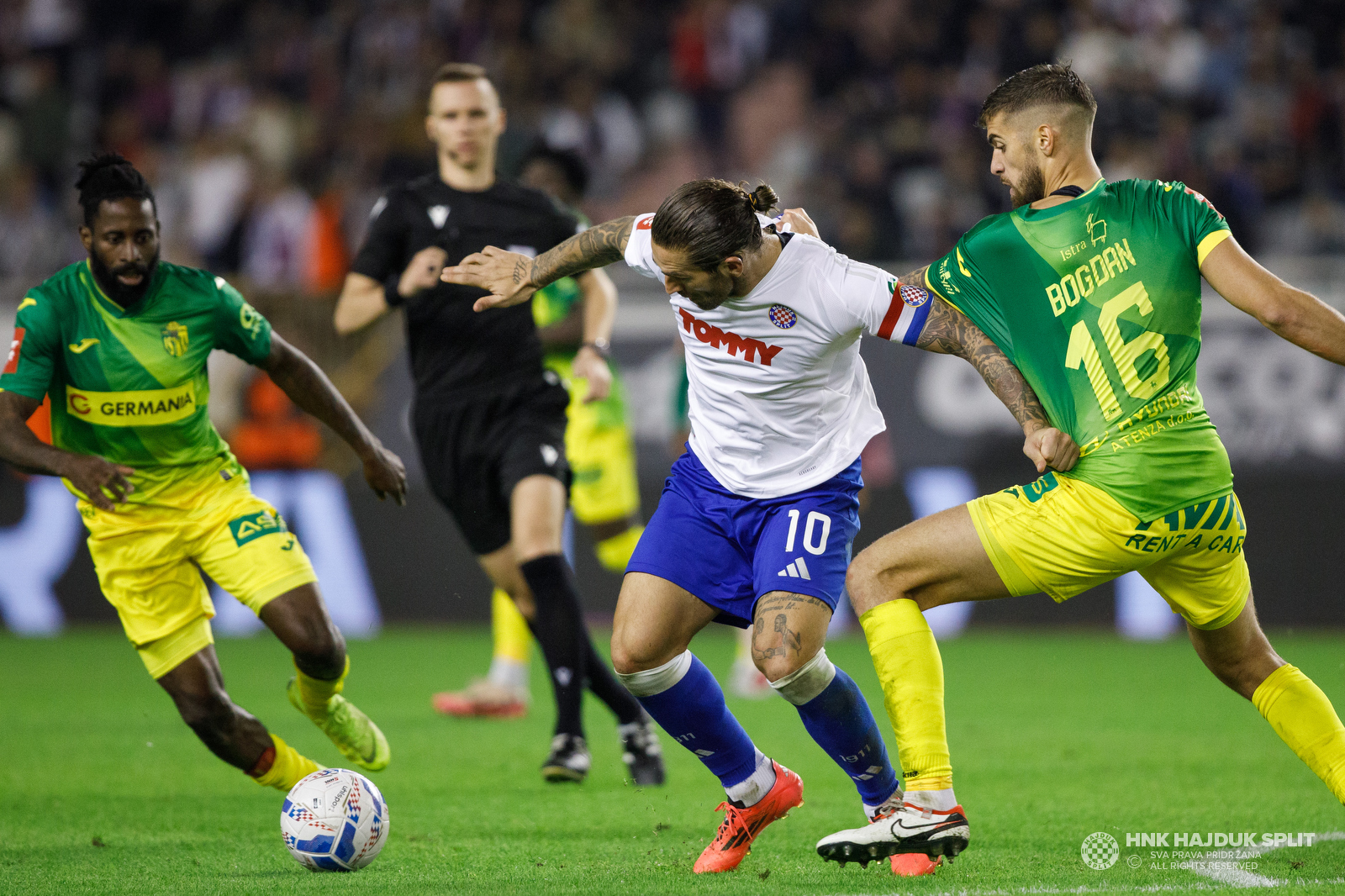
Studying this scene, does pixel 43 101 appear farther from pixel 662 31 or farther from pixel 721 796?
pixel 721 796

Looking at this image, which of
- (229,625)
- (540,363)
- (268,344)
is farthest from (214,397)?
(268,344)

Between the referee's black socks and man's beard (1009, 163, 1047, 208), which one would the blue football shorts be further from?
the referee's black socks

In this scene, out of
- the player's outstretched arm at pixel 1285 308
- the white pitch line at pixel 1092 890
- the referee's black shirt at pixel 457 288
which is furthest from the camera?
the referee's black shirt at pixel 457 288

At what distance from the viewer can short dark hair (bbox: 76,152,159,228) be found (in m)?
5.01

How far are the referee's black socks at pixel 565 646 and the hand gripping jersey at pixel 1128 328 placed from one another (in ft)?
7.96

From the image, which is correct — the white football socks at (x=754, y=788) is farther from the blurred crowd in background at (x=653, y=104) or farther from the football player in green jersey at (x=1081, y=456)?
the blurred crowd in background at (x=653, y=104)

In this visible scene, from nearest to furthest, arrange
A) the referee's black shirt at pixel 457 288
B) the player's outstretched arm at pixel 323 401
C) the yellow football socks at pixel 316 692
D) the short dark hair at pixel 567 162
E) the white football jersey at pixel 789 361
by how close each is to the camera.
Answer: the white football jersey at pixel 789 361 < the yellow football socks at pixel 316 692 < the player's outstretched arm at pixel 323 401 < the referee's black shirt at pixel 457 288 < the short dark hair at pixel 567 162

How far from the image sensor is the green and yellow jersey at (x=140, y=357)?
16.8 feet

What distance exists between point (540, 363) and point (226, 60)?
10719 mm

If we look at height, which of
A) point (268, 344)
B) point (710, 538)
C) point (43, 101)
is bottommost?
point (710, 538)

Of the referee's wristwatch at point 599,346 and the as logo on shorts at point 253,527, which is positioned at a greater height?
the referee's wristwatch at point 599,346

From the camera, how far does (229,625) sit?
11539 mm

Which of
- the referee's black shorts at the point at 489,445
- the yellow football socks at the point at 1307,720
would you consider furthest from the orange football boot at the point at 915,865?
the referee's black shorts at the point at 489,445

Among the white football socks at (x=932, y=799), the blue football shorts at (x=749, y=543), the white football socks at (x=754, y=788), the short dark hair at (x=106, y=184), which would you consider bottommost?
the white football socks at (x=754, y=788)
